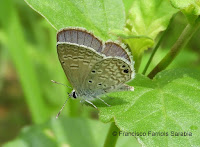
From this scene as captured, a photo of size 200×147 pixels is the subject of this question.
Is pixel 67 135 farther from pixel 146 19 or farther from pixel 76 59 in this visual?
pixel 146 19

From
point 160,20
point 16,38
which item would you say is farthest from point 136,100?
point 16,38

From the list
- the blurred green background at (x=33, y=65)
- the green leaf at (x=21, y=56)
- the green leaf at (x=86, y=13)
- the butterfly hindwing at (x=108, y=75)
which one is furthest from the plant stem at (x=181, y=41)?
the green leaf at (x=21, y=56)

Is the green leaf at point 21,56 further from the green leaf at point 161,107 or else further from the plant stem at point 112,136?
the green leaf at point 161,107

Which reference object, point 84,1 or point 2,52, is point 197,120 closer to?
point 84,1

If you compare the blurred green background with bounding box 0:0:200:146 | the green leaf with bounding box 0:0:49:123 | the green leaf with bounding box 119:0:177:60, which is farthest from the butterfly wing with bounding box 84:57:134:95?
the green leaf with bounding box 0:0:49:123

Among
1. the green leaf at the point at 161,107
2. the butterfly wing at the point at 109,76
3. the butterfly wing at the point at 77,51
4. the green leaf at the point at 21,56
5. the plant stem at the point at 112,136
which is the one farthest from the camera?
the green leaf at the point at 21,56

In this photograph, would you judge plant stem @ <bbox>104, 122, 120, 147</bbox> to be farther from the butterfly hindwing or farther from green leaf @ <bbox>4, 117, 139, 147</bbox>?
green leaf @ <bbox>4, 117, 139, 147</bbox>
